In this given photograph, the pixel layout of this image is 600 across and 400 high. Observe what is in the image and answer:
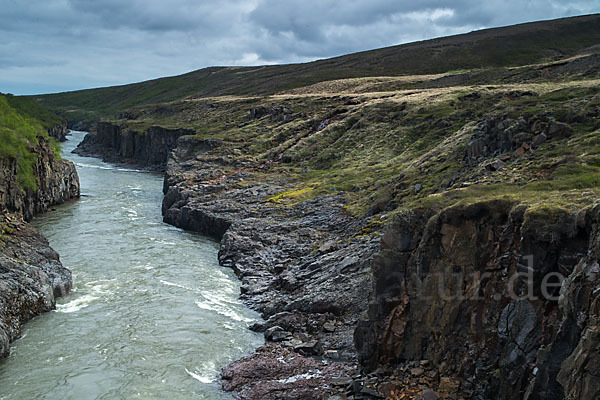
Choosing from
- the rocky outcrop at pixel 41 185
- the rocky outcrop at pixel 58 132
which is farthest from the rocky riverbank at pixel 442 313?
the rocky outcrop at pixel 58 132

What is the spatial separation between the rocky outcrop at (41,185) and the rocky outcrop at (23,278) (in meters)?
8.51

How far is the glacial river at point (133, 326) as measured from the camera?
2520 centimetres

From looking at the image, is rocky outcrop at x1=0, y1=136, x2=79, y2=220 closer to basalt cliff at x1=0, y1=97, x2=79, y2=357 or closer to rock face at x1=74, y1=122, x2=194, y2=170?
basalt cliff at x1=0, y1=97, x2=79, y2=357

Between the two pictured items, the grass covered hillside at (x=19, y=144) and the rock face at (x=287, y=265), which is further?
the grass covered hillside at (x=19, y=144)

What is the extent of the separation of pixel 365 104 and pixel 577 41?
351 ft

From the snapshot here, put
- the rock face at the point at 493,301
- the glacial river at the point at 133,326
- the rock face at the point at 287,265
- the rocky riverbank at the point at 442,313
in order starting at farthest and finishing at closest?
the rock face at the point at 287,265 < the glacial river at the point at 133,326 < the rocky riverbank at the point at 442,313 < the rock face at the point at 493,301

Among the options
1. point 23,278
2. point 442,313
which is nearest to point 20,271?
point 23,278

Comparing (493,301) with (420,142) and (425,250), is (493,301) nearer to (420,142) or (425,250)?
(425,250)

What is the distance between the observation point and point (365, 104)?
307 feet

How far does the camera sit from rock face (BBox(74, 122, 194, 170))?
120 meters

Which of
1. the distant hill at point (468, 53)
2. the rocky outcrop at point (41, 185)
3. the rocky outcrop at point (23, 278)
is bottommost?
the rocky outcrop at point (23, 278)

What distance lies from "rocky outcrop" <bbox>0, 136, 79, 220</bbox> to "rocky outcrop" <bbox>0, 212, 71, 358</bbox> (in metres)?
8.51

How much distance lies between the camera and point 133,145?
131875mm

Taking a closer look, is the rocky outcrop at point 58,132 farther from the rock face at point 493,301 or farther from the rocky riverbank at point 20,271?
the rock face at point 493,301
